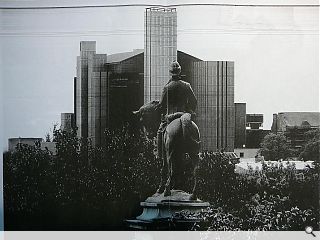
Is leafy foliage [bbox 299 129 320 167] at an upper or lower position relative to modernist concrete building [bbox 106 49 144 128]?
lower

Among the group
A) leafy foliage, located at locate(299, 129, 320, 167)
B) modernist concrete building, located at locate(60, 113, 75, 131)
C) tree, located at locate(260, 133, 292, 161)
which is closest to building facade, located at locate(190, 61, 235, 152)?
tree, located at locate(260, 133, 292, 161)

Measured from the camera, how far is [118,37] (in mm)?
3391

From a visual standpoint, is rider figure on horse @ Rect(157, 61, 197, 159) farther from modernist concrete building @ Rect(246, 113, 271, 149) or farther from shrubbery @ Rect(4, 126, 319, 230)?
modernist concrete building @ Rect(246, 113, 271, 149)

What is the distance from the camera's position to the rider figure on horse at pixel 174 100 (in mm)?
3367

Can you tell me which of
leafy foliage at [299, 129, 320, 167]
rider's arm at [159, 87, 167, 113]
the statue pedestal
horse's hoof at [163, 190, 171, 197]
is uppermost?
rider's arm at [159, 87, 167, 113]

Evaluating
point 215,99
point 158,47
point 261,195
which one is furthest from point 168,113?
point 261,195

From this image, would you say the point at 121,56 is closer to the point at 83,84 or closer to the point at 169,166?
the point at 83,84

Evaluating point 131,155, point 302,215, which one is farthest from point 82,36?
point 302,215

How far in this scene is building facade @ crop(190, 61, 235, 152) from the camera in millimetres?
3348

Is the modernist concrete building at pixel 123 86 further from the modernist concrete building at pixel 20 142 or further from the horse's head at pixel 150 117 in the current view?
the modernist concrete building at pixel 20 142

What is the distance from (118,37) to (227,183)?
3.80 feet

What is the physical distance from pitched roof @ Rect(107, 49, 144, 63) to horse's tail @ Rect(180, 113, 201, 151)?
1.64 ft

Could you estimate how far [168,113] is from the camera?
339cm

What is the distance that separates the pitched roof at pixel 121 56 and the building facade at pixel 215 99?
14.5 inches
